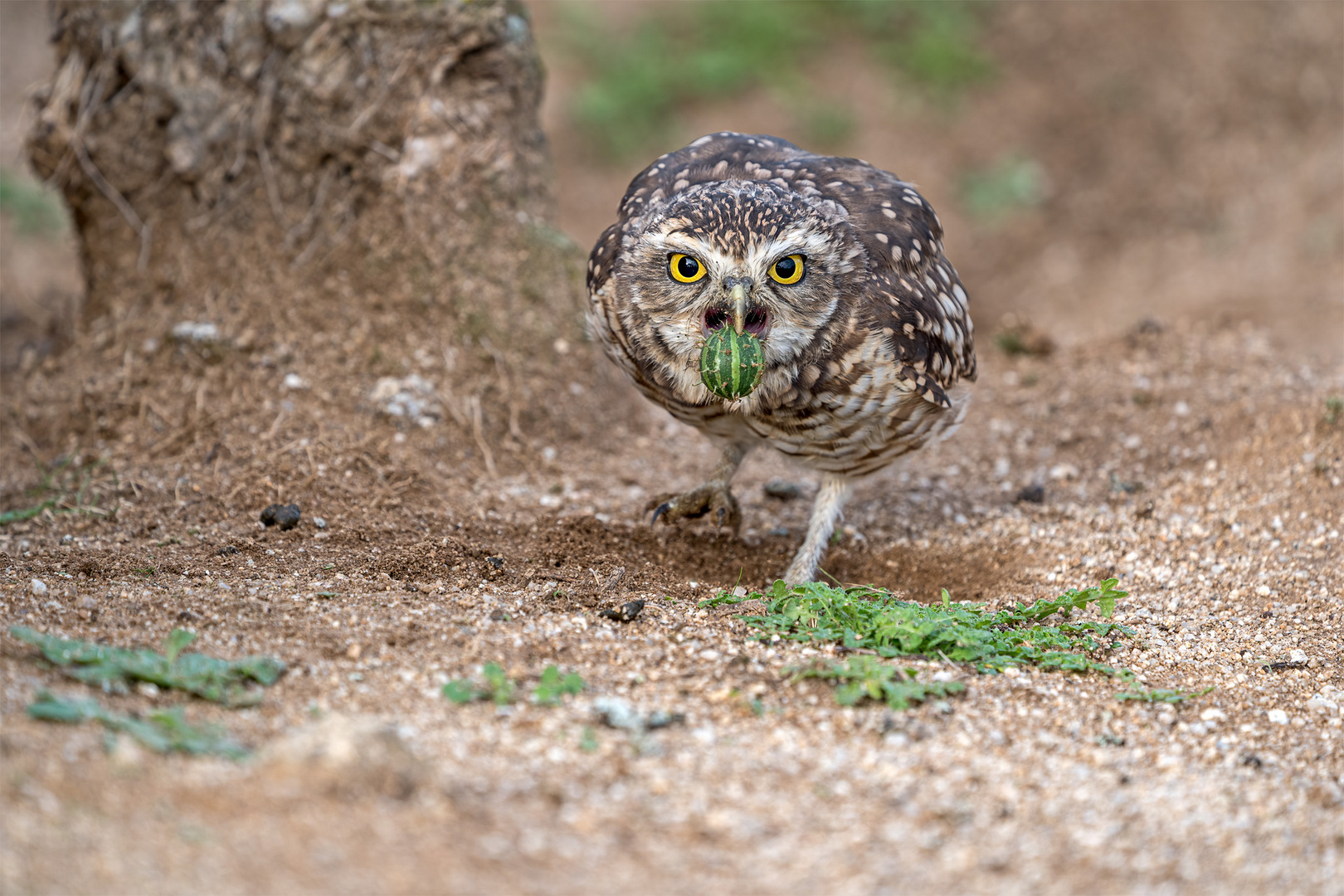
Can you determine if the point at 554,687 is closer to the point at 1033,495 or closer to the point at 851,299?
the point at 851,299

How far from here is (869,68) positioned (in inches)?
376

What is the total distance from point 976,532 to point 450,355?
251cm

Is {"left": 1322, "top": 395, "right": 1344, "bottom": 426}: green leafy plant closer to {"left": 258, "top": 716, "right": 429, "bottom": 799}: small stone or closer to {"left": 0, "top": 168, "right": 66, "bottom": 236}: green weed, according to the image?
{"left": 258, "top": 716, "right": 429, "bottom": 799}: small stone

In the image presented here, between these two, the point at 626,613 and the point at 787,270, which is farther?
the point at 787,270

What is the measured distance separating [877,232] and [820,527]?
1.20m

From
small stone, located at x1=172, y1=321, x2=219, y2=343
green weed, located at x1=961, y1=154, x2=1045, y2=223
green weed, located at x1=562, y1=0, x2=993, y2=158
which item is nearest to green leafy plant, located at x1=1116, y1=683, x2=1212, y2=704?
small stone, located at x1=172, y1=321, x2=219, y2=343

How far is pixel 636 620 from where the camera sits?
3.36 metres

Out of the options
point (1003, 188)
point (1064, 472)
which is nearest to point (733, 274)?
point (1064, 472)

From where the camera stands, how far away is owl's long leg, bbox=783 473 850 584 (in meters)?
4.34

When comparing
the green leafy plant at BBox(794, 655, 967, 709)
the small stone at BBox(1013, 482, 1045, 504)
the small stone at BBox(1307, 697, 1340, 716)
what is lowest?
the green leafy plant at BBox(794, 655, 967, 709)

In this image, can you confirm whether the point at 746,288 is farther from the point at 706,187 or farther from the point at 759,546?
the point at 759,546

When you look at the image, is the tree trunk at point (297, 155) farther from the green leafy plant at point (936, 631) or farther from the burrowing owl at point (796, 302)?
the green leafy plant at point (936, 631)

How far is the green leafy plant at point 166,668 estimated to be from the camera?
2.54 metres

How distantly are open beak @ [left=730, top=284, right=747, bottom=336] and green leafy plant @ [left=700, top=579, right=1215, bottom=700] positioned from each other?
85 cm
